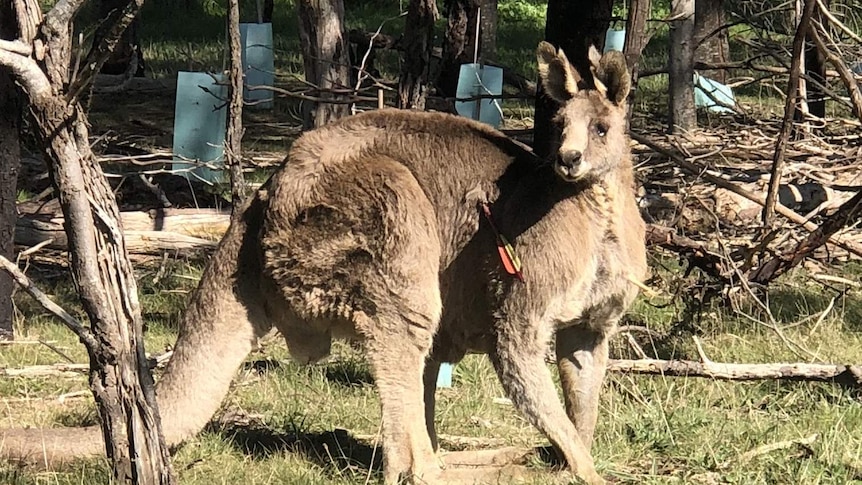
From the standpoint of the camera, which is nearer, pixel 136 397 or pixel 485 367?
pixel 136 397

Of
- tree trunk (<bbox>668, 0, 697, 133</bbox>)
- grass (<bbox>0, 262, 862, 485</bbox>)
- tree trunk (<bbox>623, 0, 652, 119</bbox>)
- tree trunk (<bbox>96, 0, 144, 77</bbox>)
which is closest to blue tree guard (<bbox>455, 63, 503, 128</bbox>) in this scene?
tree trunk (<bbox>623, 0, 652, 119</bbox>)

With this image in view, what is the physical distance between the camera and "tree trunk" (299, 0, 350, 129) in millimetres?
7312

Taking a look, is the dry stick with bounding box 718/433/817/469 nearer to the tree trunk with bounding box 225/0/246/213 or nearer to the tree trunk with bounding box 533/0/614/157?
the tree trunk with bounding box 533/0/614/157

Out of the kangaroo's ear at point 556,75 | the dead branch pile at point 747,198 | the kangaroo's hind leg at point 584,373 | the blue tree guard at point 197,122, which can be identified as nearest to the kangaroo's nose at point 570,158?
the kangaroo's ear at point 556,75

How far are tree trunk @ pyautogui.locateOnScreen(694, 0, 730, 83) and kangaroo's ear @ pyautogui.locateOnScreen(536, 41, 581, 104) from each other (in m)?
8.88

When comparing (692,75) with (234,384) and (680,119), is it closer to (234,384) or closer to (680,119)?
(680,119)

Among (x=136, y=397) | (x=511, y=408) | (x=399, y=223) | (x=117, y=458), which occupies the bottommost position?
(x=511, y=408)

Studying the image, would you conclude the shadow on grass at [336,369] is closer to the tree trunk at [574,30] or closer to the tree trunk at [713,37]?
the tree trunk at [574,30]

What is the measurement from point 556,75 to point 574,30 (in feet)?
4.92

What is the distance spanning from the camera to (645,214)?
7215 millimetres

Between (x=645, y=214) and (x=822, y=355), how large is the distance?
169cm

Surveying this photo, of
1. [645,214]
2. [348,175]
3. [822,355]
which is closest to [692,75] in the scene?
[645,214]

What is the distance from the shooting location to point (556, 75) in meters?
4.41

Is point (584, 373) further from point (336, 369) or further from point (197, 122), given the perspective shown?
point (197, 122)
